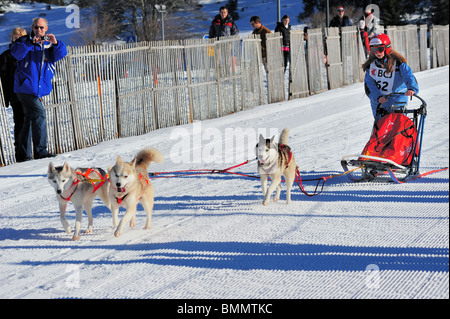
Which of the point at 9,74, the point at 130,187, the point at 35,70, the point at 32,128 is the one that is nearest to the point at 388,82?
the point at 130,187

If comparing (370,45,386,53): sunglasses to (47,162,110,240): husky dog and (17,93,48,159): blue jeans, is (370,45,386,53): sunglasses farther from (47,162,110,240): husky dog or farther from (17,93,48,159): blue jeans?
(17,93,48,159): blue jeans

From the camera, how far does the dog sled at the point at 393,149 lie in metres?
6.70

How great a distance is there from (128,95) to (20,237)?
6.04 m

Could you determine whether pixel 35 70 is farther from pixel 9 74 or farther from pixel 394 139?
pixel 394 139

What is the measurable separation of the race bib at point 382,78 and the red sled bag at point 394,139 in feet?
1.58

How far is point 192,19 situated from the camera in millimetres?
48750

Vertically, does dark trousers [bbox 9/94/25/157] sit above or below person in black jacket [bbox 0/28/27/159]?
below

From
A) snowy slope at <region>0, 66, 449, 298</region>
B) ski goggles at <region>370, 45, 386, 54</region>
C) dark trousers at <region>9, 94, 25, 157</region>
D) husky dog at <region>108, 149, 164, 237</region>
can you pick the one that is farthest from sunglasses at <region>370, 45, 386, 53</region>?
dark trousers at <region>9, 94, 25, 157</region>

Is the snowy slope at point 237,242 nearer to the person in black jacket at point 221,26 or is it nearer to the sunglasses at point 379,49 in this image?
the sunglasses at point 379,49

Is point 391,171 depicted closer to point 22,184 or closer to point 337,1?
point 22,184

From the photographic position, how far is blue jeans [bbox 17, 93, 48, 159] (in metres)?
8.69

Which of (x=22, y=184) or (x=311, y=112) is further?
(x=311, y=112)

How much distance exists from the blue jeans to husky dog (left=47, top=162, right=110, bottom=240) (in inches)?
149
